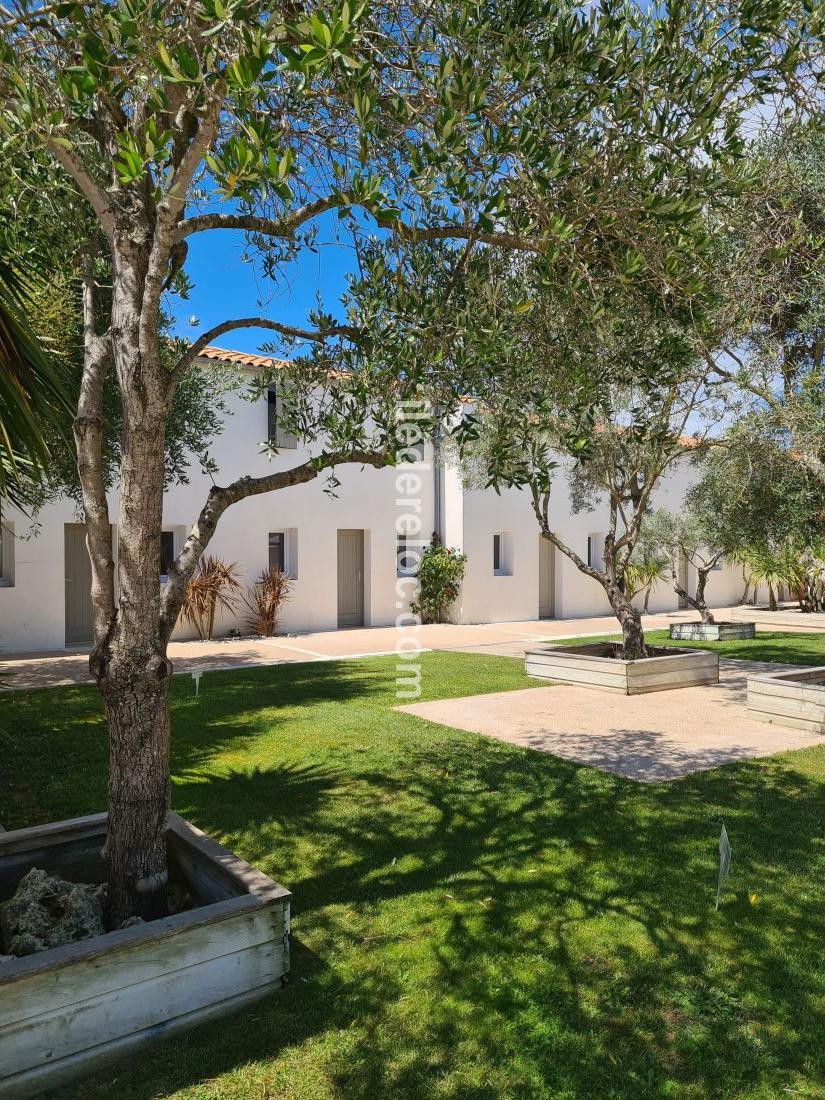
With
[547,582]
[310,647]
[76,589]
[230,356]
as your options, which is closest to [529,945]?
[310,647]

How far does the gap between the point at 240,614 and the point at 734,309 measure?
12655 millimetres

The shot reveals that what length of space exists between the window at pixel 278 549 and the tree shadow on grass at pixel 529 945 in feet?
40.2

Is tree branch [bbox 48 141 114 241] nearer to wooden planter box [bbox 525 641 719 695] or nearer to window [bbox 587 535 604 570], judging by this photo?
wooden planter box [bbox 525 641 719 695]

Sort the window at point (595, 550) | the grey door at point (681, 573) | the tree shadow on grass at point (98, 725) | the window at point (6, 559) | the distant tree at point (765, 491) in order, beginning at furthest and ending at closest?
the grey door at point (681, 573)
the window at point (595, 550)
the window at point (6, 559)
the distant tree at point (765, 491)
the tree shadow on grass at point (98, 725)

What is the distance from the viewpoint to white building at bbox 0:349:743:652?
1435 cm

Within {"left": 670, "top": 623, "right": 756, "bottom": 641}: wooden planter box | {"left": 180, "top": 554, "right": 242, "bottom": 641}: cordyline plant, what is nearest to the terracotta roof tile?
{"left": 180, "top": 554, "right": 242, "bottom": 641}: cordyline plant

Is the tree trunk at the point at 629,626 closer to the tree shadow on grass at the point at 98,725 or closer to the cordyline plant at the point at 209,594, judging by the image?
the tree shadow on grass at the point at 98,725

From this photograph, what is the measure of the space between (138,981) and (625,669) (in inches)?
333

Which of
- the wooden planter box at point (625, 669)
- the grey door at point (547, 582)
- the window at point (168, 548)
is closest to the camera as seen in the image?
the wooden planter box at point (625, 669)

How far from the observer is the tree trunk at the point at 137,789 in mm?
3729

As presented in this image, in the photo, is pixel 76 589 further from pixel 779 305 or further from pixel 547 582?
pixel 779 305

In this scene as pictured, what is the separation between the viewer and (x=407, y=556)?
19812 mm

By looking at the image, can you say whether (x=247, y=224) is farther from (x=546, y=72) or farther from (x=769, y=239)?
(x=769, y=239)

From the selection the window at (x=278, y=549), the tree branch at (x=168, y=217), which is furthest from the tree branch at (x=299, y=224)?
the window at (x=278, y=549)
